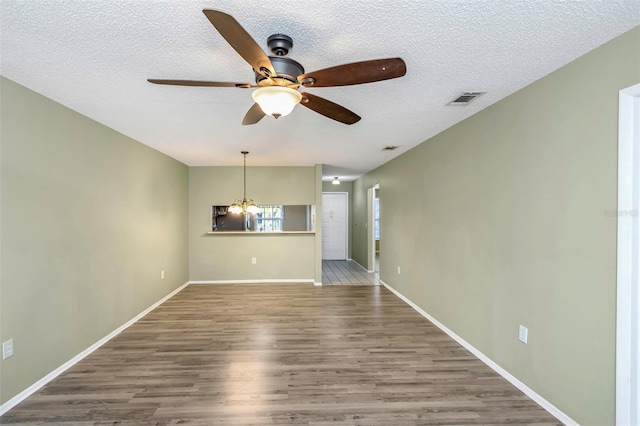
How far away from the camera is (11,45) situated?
5.57ft

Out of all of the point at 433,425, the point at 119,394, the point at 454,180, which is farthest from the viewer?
the point at 454,180

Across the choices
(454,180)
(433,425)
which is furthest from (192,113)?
(433,425)

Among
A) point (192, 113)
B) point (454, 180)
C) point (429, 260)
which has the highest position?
point (192, 113)

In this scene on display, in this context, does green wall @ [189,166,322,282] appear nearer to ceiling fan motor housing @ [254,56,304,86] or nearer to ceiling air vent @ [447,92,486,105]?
ceiling air vent @ [447,92,486,105]

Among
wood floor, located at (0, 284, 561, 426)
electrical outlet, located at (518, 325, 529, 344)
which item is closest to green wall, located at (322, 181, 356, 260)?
wood floor, located at (0, 284, 561, 426)

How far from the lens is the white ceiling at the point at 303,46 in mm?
1400

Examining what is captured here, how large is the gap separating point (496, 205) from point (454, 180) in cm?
73

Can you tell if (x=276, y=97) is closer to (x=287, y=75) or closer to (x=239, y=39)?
(x=287, y=75)

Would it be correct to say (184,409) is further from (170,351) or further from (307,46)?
(307,46)

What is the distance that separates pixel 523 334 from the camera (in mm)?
2332

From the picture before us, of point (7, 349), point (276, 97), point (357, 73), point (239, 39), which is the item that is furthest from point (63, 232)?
point (357, 73)

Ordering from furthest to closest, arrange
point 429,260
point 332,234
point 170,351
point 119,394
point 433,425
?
point 332,234, point 429,260, point 170,351, point 119,394, point 433,425

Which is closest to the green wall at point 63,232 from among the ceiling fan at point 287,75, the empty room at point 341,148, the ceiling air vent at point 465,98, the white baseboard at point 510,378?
the empty room at point 341,148

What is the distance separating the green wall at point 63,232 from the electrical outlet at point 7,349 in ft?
0.13
